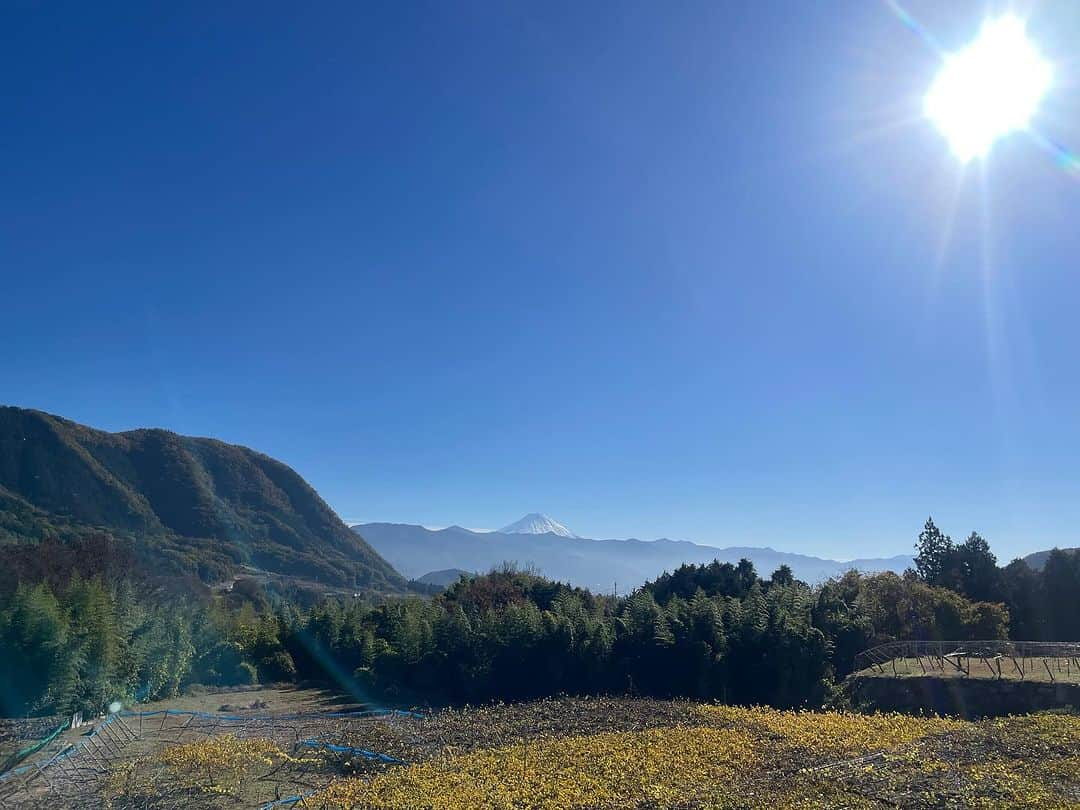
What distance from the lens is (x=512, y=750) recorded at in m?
11.0

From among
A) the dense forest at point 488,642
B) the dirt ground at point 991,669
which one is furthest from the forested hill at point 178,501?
the dirt ground at point 991,669

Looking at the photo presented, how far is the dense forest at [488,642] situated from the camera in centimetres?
1504

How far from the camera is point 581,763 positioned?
9.98 metres

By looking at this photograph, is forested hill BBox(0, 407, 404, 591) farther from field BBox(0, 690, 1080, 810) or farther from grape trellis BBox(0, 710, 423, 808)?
field BBox(0, 690, 1080, 810)

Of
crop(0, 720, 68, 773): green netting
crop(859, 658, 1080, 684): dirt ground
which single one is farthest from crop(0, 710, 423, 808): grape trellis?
crop(859, 658, 1080, 684): dirt ground

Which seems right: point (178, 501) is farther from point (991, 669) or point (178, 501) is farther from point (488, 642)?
point (991, 669)

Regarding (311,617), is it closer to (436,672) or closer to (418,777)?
(436,672)

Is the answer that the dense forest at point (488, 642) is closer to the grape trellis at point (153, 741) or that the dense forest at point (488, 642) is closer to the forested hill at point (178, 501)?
the grape trellis at point (153, 741)

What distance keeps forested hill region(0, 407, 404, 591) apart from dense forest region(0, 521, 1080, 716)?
1574 inches

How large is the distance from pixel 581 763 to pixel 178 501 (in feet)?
266

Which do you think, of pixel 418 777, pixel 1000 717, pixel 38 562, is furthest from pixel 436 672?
pixel 38 562

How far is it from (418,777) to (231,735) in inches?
202

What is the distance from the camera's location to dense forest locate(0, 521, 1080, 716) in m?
15.0

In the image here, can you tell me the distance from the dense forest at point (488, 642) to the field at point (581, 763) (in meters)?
2.05
